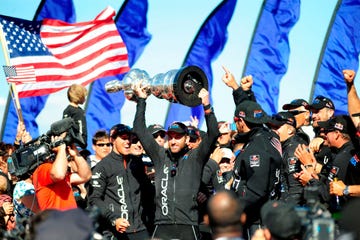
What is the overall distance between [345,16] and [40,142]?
11119 mm

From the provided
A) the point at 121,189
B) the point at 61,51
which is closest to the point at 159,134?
the point at 121,189

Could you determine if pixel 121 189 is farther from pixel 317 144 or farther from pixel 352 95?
pixel 352 95

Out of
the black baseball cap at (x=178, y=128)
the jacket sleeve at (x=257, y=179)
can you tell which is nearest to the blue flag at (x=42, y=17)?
the black baseball cap at (x=178, y=128)

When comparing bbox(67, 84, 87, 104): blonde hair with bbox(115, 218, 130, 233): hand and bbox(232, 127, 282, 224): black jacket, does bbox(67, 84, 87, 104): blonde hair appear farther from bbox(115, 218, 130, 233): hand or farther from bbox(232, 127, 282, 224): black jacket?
bbox(232, 127, 282, 224): black jacket

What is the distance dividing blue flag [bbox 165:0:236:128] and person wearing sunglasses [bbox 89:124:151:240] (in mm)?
11962

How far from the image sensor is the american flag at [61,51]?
14.2 metres

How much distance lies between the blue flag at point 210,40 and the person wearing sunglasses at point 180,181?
13.0 metres

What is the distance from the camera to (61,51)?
1520 cm

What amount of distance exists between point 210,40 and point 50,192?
14.5 m

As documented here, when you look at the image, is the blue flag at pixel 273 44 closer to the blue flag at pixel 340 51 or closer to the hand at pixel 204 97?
the blue flag at pixel 340 51

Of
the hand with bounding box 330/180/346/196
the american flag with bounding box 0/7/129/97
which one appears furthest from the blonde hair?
the hand with bounding box 330/180/346/196

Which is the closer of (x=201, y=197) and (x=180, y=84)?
(x=180, y=84)

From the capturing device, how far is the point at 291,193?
10.3 m

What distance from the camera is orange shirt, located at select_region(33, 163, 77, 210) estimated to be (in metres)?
8.41
